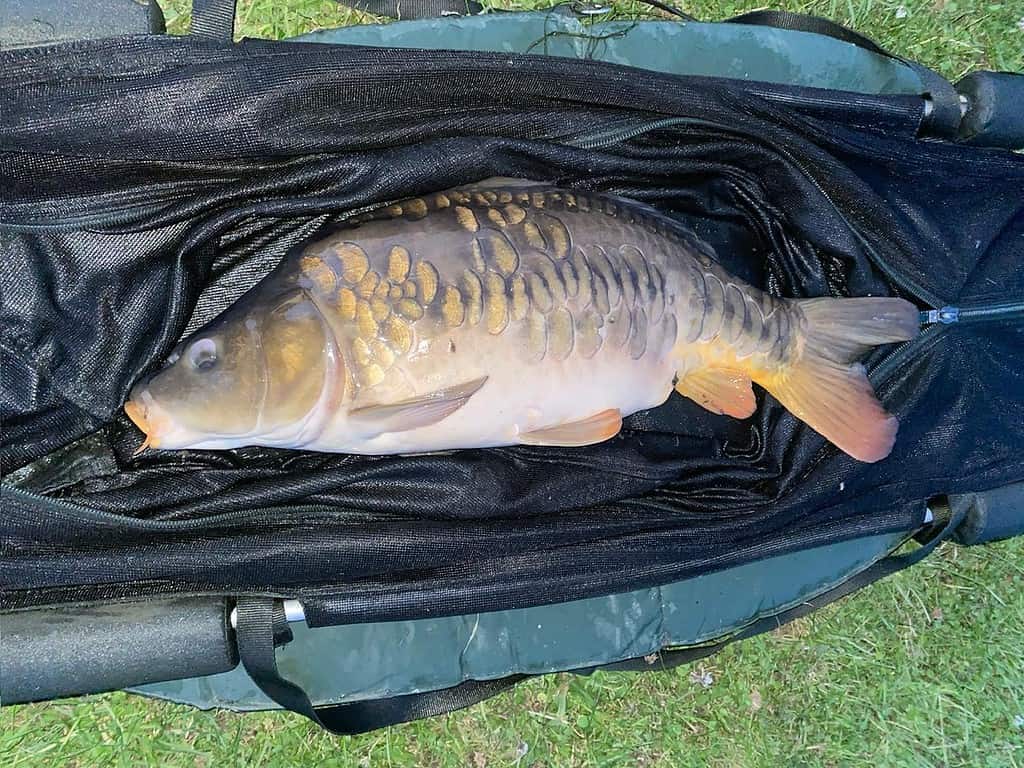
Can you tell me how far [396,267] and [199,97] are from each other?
39 cm

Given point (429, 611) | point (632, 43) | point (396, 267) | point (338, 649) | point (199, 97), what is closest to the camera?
point (199, 97)

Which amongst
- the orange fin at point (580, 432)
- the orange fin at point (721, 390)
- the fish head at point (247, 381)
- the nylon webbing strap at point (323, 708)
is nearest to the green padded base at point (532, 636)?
the nylon webbing strap at point (323, 708)

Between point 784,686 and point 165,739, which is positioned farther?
point 784,686

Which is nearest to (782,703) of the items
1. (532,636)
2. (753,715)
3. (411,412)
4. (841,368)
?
(753,715)

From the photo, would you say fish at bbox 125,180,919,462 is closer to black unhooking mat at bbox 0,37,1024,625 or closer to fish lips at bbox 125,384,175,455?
fish lips at bbox 125,384,175,455

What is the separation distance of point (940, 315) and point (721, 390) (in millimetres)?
549

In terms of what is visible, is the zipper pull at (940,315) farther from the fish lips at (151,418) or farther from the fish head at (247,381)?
the fish lips at (151,418)

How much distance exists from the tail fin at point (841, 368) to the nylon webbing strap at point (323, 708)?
0.84 m

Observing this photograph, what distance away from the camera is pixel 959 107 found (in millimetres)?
1764

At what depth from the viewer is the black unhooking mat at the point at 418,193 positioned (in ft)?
4.33

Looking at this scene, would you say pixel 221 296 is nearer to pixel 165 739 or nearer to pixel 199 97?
pixel 199 97

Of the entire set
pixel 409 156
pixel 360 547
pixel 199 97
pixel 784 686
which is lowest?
pixel 784 686

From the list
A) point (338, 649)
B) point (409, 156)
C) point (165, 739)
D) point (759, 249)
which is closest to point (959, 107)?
point (759, 249)

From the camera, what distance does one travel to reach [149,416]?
133 cm
